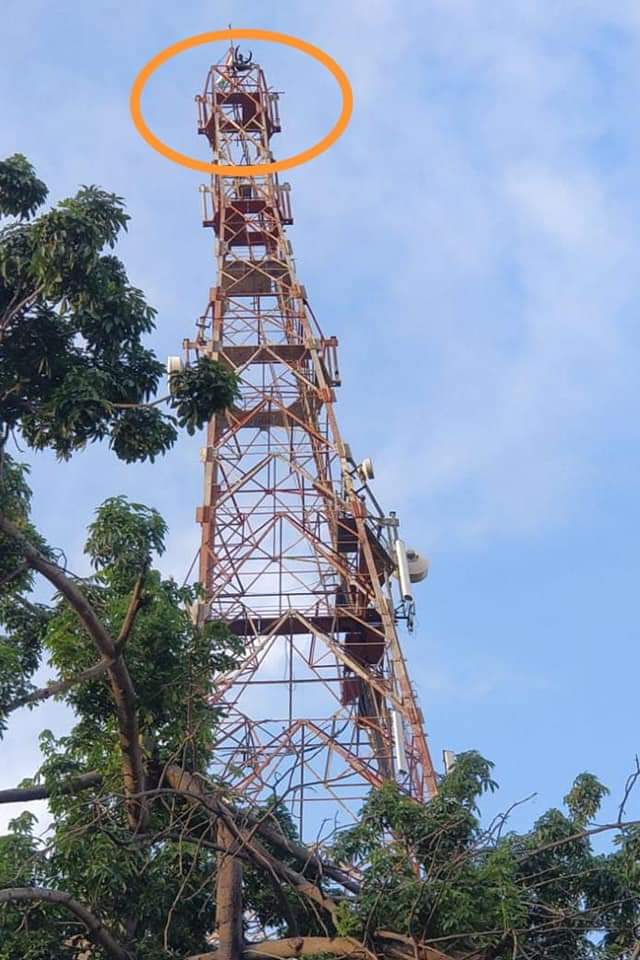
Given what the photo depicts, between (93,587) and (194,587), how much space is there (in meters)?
0.99

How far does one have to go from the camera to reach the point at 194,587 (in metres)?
12.1

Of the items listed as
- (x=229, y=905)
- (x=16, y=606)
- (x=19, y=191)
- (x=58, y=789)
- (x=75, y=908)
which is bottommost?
(x=75, y=908)

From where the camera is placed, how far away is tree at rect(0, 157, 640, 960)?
923 centimetres

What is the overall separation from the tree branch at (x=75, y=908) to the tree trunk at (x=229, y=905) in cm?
62

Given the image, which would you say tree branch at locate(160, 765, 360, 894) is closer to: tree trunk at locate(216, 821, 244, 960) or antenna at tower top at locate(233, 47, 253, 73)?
tree trunk at locate(216, 821, 244, 960)

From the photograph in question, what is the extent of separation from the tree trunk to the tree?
1cm

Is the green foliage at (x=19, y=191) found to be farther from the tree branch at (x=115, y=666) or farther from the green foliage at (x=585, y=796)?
the green foliage at (x=585, y=796)

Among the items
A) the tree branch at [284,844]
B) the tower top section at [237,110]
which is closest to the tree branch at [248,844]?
the tree branch at [284,844]

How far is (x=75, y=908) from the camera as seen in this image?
29.1 feet

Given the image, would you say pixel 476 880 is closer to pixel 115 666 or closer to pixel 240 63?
pixel 115 666

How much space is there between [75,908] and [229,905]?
122 centimetres

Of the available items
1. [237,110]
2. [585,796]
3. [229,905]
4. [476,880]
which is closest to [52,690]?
[229,905]

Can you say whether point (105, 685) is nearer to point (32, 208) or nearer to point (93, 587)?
point (93, 587)

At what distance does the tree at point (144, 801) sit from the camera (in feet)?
30.3
